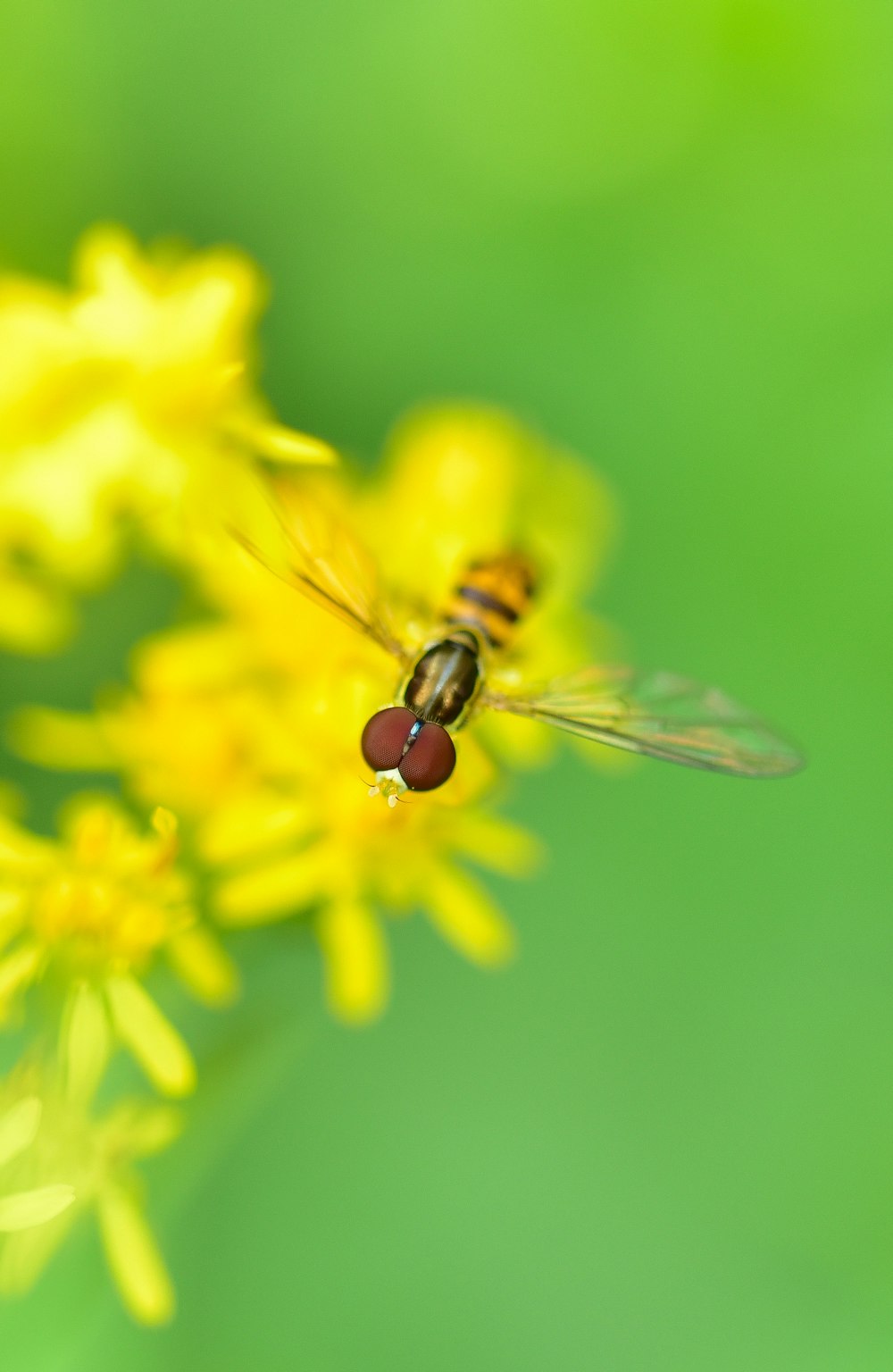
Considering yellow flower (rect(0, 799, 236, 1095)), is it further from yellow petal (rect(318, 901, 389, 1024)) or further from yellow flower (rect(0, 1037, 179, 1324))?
yellow petal (rect(318, 901, 389, 1024))

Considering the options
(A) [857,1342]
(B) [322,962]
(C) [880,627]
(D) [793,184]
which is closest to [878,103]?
(D) [793,184]

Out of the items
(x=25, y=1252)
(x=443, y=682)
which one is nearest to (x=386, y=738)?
(x=443, y=682)

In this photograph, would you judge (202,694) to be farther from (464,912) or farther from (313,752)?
(464,912)

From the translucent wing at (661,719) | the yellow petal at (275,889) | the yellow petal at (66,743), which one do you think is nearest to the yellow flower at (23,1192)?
the yellow petal at (275,889)

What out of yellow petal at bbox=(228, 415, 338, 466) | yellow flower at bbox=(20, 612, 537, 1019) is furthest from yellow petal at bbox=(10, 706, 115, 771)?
yellow petal at bbox=(228, 415, 338, 466)

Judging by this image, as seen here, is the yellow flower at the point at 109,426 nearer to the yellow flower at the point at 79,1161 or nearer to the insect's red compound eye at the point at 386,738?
the insect's red compound eye at the point at 386,738
